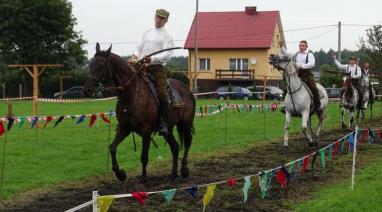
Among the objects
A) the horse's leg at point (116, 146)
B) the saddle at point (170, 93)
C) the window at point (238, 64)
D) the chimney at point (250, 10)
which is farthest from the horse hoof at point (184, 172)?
the chimney at point (250, 10)

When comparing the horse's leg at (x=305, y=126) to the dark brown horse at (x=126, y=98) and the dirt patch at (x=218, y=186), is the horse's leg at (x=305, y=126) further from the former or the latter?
the dark brown horse at (x=126, y=98)

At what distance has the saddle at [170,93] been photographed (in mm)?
9898

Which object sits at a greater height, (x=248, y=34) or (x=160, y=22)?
(x=248, y=34)

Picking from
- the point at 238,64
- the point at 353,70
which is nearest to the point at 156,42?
the point at 353,70

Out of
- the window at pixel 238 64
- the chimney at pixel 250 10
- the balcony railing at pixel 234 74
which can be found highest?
the chimney at pixel 250 10

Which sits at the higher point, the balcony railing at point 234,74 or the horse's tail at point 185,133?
the balcony railing at point 234,74

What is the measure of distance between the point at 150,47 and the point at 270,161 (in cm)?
404

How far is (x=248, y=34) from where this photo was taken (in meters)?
A: 65.8

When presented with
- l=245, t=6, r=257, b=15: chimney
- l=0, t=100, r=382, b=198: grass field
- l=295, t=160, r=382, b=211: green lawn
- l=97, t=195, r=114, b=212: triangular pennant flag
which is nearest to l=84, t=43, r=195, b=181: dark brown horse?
l=0, t=100, r=382, b=198: grass field

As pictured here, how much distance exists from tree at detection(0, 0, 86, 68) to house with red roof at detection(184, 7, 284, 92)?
42.7ft

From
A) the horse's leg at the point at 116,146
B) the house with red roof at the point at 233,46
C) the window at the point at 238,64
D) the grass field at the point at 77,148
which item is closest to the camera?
the horse's leg at the point at 116,146

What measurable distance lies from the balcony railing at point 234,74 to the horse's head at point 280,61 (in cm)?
4746

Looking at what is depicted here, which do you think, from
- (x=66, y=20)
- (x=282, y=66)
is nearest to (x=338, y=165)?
(x=282, y=66)

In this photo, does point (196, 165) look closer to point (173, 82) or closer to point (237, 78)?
point (173, 82)
